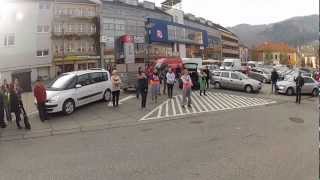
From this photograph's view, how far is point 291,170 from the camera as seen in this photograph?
721 centimetres

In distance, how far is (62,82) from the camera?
50.7 feet

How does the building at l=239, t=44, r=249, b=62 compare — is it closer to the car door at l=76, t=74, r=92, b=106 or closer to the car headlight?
the car door at l=76, t=74, r=92, b=106

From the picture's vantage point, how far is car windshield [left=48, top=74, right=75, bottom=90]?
15.2 m

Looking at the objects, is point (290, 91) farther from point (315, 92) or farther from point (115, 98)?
point (115, 98)

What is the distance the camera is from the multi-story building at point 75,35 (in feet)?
181

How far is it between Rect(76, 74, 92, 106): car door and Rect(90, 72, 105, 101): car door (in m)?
0.25

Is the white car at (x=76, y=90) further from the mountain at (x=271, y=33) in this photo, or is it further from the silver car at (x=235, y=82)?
the mountain at (x=271, y=33)

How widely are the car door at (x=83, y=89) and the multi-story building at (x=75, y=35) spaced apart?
38.2 metres

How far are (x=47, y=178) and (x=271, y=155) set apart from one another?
490 centimetres

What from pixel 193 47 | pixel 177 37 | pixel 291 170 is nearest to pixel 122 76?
pixel 291 170

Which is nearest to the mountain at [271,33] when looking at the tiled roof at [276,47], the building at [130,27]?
the tiled roof at [276,47]

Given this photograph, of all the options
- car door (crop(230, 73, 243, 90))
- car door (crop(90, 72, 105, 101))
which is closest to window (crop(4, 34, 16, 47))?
car door (crop(230, 73, 243, 90))

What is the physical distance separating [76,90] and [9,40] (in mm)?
27801

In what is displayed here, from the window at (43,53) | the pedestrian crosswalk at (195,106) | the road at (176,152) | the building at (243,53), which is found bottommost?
the road at (176,152)
